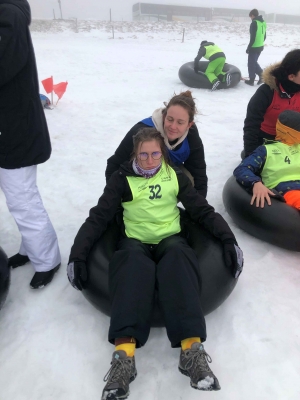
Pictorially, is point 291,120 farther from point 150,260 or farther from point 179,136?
point 150,260

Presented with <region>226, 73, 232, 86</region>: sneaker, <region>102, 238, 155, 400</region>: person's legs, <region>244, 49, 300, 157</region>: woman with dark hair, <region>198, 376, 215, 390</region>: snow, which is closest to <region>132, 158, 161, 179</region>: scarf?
<region>102, 238, 155, 400</region>: person's legs

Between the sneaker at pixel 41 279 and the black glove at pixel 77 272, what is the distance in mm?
507

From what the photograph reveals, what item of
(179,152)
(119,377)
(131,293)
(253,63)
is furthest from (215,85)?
(119,377)

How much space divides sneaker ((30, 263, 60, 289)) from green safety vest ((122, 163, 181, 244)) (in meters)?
0.68

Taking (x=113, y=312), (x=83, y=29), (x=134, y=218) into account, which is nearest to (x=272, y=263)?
(x=134, y=218)

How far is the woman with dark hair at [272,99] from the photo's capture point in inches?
124

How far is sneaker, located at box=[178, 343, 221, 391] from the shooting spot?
1.53 m

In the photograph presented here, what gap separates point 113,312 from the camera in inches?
68.1

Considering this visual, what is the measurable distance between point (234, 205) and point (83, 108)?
4.63 metres

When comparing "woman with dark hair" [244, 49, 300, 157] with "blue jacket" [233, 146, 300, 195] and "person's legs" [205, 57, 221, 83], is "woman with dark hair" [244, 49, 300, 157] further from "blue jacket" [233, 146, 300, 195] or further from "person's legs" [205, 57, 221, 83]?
"person's legs" [205, 57, 221, 83]

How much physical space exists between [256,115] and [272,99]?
0.71 ft

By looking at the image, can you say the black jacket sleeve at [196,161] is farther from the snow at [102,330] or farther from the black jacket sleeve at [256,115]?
the black jacket sleeve at [256,115]

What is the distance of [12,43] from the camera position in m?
1.72

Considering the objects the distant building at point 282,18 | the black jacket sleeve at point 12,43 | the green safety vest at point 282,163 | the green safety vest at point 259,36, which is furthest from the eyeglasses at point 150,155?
Answer: the distant building at point 282,18
